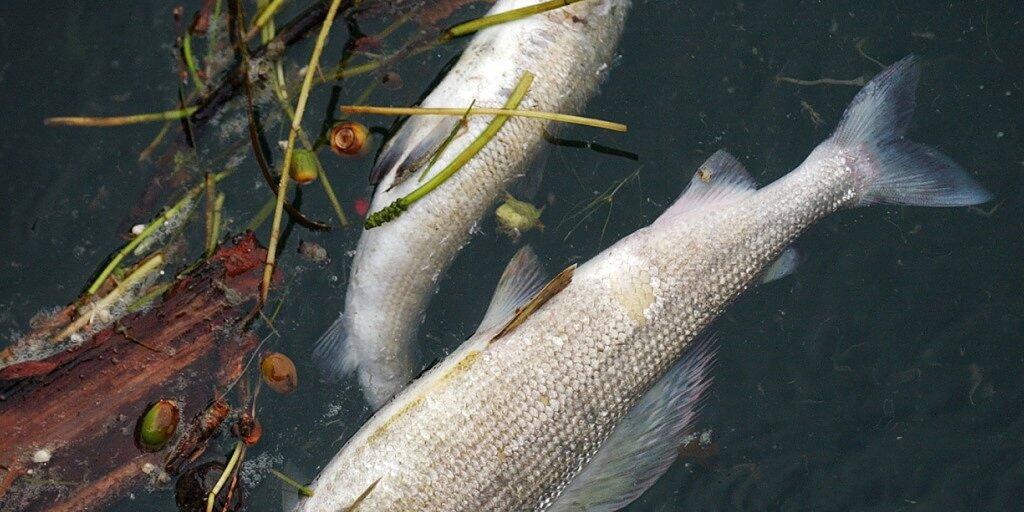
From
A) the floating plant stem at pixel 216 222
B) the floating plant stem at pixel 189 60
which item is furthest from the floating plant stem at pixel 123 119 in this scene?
the floating plant stem at pixel 216 222

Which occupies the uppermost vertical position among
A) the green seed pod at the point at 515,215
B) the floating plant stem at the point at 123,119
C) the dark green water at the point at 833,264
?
the floating plant stem at the point at 123,119

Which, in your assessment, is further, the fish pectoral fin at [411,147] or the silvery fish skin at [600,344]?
the fish pectoral fin at [411,147]

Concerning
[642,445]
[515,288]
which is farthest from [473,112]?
[642,445]

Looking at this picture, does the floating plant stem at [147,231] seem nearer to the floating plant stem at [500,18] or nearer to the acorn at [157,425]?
the acorn at [157,425]

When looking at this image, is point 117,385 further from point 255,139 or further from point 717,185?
point 717,185

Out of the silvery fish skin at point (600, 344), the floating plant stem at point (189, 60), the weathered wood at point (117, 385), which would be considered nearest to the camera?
the silvery fish skin at point (600, 344)

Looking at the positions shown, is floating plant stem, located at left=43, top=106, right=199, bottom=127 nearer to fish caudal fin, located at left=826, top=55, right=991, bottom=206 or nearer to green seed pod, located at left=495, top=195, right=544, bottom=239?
green seed pod, located at left=495, top=195, right=544, bottom=239

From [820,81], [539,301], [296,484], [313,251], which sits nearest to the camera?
[539,301]

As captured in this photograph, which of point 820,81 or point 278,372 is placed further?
point 820,81
